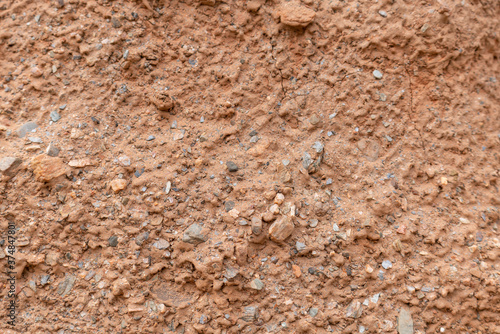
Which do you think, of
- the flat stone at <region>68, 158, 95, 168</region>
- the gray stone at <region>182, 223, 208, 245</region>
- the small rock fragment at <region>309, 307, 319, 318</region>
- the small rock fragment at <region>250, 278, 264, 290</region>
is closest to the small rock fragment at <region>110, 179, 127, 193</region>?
the flat stone at <region>68, 158, 95, 168</region>

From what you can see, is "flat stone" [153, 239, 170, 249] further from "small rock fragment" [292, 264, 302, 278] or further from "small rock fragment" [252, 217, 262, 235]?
"small rock fragment" [292, 264, 302, 278]

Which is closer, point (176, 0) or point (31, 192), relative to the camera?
point (31, 192)

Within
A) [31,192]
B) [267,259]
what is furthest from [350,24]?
[31,192]

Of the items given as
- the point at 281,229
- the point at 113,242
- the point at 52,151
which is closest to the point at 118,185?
the point at 113,242

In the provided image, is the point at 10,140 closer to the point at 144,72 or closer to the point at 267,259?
the point at 144,72

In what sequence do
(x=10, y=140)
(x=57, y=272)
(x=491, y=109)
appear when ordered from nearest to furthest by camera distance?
(x=57, y=272) → (x=10, y=140) → (x=491, y=109)

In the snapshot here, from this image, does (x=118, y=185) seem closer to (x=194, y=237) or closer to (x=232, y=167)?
(x=194, y=237)
